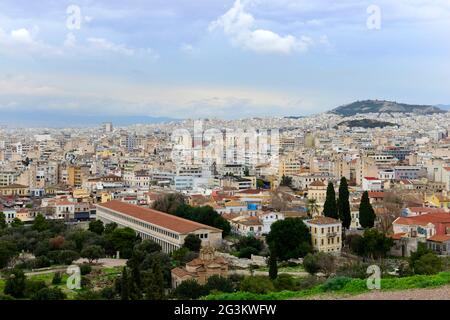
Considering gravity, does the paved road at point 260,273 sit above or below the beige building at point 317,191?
below

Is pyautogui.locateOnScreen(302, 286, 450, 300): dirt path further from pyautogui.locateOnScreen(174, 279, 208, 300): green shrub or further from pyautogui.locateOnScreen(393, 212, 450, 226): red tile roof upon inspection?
pyautogui.locateOnScreen(393, 212, 450, 226): red tile roof

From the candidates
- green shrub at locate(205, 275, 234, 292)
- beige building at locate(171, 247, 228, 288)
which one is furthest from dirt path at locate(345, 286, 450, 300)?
beige building at locate(171, 247, 228, 288)

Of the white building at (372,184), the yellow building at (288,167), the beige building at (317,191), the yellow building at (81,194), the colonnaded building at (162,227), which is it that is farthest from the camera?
the yellow building at (288,167)

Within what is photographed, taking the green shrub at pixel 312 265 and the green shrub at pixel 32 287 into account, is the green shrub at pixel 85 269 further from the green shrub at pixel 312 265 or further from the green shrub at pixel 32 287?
the green shrub at pixel 312 265

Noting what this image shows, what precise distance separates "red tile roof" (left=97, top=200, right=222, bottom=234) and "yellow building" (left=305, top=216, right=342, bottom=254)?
92.7 inches

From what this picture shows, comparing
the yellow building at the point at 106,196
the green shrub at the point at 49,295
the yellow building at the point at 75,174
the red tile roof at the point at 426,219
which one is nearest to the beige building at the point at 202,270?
the green shrub at the point at 49,295

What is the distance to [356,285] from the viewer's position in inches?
256

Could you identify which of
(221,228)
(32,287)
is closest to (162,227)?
(221,228)

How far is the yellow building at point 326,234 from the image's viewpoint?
49.8ft

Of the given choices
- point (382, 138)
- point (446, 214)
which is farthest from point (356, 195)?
point (382, 138)

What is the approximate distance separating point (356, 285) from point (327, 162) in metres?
26.1

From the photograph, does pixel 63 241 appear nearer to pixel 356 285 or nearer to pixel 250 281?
pixel 250 281

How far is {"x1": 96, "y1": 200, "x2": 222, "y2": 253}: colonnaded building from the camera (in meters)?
15.7

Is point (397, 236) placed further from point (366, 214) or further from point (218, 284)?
point (218, 284)
